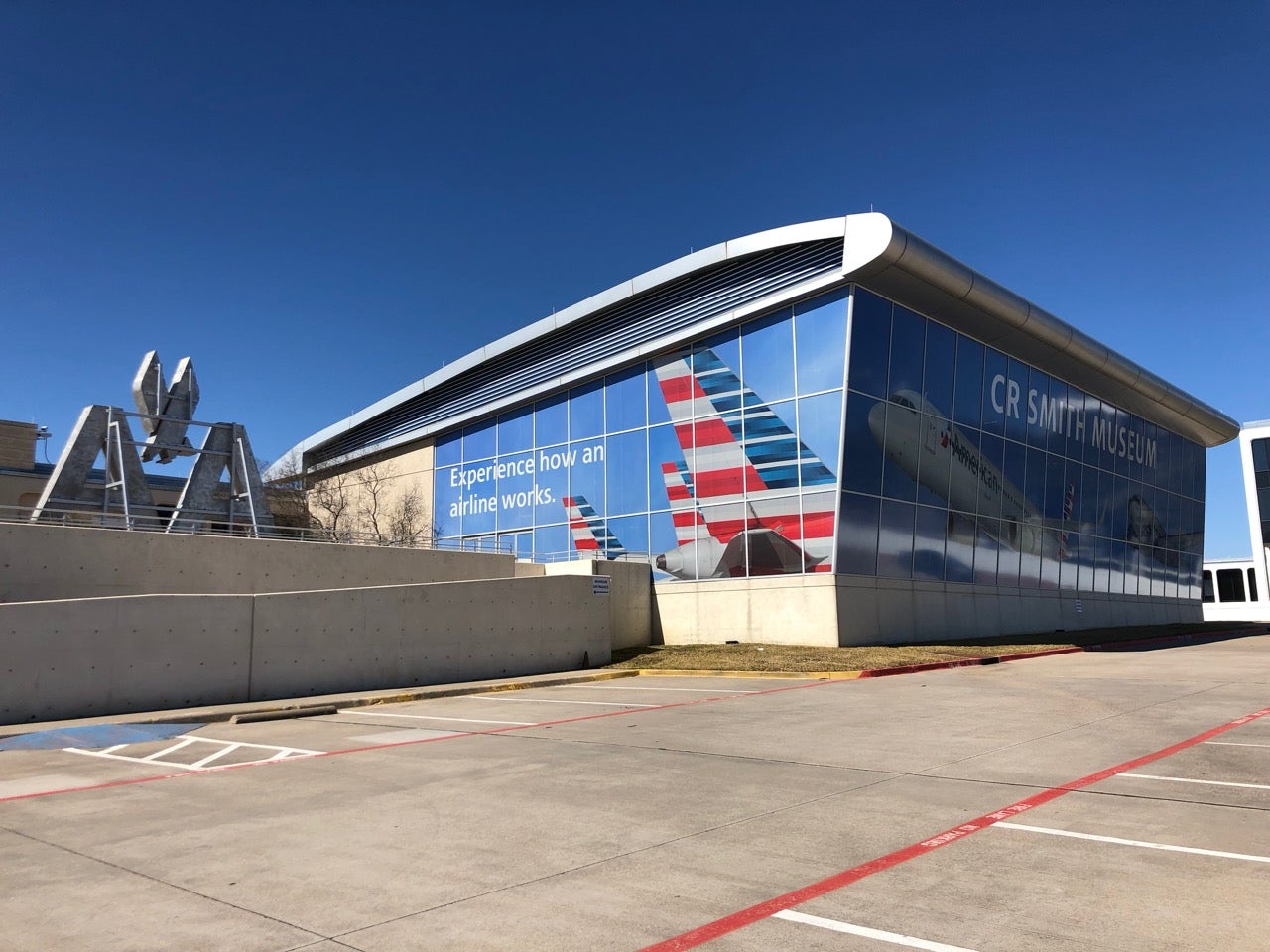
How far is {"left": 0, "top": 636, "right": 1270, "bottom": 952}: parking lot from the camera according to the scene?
15.2 ft

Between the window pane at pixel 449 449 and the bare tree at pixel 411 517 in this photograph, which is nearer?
the window pane at pixel 449 449

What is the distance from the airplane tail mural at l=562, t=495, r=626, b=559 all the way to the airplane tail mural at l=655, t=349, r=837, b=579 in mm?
2853

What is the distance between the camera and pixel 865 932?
4.45 m

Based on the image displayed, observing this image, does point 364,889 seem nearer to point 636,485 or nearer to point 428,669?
point 428,669

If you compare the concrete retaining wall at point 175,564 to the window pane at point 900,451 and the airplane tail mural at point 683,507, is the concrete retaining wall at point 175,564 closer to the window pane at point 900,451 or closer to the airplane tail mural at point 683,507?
the airplane tail mural at point 683,507

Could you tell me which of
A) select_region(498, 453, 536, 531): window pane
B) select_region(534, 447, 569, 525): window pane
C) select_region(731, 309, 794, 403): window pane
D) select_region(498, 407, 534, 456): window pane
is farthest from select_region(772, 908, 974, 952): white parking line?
select_region(498, 407, 534, 456): window pane

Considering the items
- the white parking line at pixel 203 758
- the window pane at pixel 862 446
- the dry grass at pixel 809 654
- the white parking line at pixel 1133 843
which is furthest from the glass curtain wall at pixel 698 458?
the white parking line at pixel 1133 843

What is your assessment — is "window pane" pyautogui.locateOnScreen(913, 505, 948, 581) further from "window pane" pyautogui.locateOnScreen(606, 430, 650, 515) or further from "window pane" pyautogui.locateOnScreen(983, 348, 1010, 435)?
"window pane" pyautogui.locateOnScreen(606, 430, 650, 515)

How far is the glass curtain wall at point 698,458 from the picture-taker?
27.8 meters

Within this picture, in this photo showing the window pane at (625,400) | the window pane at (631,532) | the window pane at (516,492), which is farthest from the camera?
the window pane at (516,492)

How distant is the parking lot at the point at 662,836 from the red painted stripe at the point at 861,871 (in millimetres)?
30

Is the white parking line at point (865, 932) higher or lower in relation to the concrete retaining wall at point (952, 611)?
lower

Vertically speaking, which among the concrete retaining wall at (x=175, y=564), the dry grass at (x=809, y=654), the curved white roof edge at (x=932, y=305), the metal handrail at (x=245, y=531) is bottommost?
the dry grass at (x=809, y=654)

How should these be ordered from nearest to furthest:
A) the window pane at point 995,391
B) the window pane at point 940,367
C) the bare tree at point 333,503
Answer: the window pane at point 940,367 < the window pane at point 995,391 < the bare tree at point 333,503
